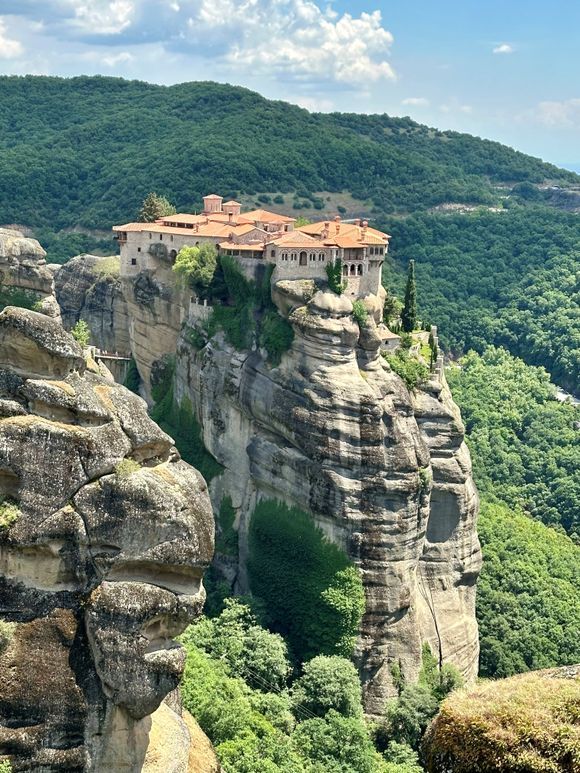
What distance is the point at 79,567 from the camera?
23.4 metres

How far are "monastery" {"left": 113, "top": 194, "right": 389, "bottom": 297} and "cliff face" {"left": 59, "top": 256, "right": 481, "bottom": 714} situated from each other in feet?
4.23

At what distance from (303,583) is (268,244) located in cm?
1688

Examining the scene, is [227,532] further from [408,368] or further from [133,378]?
[133,378]

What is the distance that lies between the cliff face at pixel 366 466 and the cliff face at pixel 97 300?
584 inches

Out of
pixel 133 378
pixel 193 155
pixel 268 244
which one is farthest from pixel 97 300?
pixel 193 155

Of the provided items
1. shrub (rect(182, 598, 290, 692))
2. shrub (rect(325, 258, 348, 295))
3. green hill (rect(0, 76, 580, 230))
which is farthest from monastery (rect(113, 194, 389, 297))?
green hill (rect(0, 76, 580, 230))

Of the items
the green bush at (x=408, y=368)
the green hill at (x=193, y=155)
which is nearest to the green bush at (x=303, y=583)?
the green bush at (x=408, y=368)

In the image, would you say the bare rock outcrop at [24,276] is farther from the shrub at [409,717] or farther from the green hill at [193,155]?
the green hill at [193,155]

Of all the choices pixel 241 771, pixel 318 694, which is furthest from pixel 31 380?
pixel 318 694

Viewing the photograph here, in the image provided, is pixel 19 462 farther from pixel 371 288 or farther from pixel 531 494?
pixel 531 494

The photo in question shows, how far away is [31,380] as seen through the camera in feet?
78.7

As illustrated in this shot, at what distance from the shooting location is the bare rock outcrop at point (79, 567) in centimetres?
2267

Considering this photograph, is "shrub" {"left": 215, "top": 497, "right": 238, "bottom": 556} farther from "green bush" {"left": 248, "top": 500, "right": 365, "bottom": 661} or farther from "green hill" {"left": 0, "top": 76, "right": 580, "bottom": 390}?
"green hill" {"left": 0, "top": 76, "right": 580, "bottom": 390}

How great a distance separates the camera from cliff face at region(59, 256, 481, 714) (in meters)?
47.9
